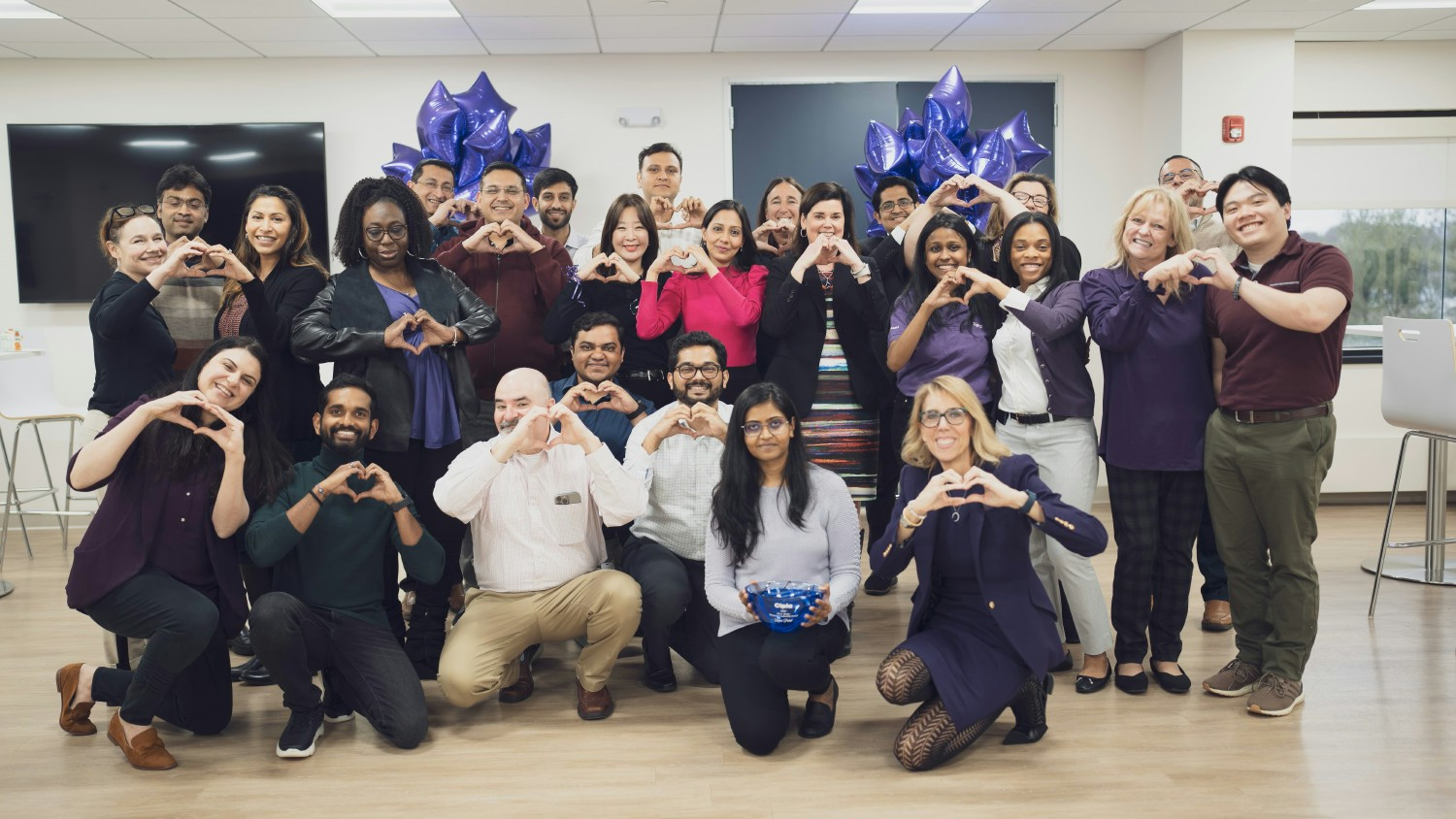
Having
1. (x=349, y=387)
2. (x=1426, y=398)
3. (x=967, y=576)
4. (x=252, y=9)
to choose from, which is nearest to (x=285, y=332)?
(x=349, y=387)

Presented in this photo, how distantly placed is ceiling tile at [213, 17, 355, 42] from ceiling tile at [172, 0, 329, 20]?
0.08 m

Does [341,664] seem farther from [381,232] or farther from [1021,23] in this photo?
[1021,23]

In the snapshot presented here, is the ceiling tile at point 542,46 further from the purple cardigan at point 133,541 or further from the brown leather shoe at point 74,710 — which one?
the brown leather shoe at point 74,710

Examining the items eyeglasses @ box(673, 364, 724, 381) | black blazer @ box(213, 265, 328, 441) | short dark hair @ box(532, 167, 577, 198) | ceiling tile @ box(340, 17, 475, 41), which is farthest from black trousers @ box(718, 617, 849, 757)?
ceiling tile @ box(340, 17, 475, 41)

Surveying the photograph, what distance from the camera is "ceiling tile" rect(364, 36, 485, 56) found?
6.31 meters

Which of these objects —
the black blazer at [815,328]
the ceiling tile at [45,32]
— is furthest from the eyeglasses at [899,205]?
the ceiling tile at [45,32]

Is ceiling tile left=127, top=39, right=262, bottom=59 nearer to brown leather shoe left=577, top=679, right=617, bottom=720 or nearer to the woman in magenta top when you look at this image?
the woman in magenta top

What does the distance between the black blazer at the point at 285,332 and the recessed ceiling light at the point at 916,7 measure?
3.42m

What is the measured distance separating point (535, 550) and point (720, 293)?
1.15m

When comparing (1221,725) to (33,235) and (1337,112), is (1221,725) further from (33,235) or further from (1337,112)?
(33,235)

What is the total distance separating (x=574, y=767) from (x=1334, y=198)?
246 inches

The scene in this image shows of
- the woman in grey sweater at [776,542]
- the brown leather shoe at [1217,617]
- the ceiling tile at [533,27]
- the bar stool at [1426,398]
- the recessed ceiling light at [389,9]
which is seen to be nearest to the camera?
the woman in grey sweater at [776,542]

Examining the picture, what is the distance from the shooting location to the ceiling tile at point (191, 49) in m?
6.25

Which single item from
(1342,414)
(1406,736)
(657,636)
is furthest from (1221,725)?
(1342,414)
